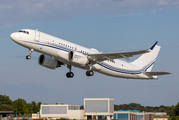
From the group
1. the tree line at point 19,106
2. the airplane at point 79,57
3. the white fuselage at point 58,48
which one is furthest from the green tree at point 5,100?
the white fuselage at point 58,48

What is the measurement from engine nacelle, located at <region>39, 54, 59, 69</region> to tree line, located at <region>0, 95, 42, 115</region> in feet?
215

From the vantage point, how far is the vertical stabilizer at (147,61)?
6086 centimetres

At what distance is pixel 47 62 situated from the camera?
52312 millimetres

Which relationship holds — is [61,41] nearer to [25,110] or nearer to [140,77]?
[140,77]

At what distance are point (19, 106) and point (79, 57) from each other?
262 ft

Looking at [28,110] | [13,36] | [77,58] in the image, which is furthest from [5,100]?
[13,36]

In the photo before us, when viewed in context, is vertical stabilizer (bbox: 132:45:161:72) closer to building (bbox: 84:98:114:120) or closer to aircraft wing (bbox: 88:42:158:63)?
aircraft wing (bbox: 88:42:158:63)

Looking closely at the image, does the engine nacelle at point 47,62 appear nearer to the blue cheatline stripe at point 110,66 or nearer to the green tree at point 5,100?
the blue cheatline stripe at point 110,66

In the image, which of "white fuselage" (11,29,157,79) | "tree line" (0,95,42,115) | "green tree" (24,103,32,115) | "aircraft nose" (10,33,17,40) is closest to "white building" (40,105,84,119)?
"white fuselage" (11,29,157,79)

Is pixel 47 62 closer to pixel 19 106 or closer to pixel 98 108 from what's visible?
pixel 98 108

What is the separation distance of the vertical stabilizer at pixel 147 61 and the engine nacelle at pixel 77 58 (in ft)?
50.0

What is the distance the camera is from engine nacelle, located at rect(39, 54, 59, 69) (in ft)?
171

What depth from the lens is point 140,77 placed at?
58.5m

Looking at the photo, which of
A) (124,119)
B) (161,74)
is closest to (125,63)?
(161,74)
